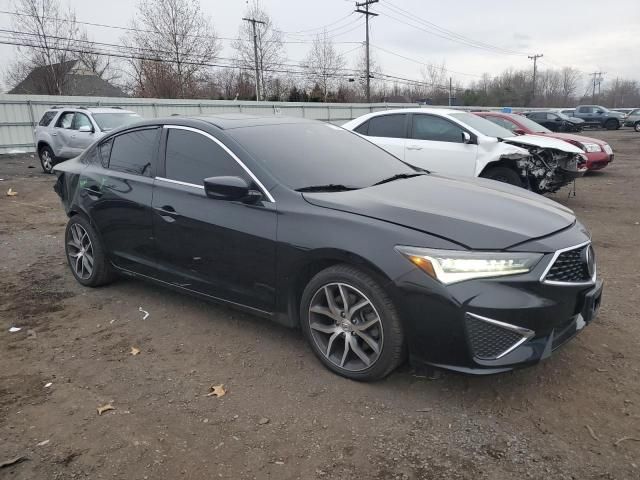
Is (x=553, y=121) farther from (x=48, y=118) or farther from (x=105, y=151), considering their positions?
(x=105, y=151)

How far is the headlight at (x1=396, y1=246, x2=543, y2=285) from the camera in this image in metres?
2.65

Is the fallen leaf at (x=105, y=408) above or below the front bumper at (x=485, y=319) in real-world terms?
below

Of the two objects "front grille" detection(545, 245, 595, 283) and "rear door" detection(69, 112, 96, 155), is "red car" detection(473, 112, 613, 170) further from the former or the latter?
"rear door" detection(69, 112, 96, 155)

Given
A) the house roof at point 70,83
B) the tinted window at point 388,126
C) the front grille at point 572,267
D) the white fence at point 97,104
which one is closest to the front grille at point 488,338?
the front grille at point 572,267

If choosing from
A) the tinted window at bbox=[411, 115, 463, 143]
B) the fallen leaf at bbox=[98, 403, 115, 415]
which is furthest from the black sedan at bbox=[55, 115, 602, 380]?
the tinted window at bbox=[411, 115, 463, 143]

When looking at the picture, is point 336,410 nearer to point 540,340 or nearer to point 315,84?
point 540,340

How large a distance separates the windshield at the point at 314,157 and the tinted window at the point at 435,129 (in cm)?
421

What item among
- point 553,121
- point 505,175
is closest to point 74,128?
point 505,175

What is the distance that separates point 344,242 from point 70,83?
3930 cm

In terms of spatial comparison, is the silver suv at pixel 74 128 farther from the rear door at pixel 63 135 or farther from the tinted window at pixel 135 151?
the tinted window at pixel 135 151

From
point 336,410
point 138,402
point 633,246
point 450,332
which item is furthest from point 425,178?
point 633,246

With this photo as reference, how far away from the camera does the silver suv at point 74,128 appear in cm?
1262

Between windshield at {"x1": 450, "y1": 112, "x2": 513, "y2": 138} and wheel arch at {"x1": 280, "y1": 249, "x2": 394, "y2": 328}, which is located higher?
windshield at {"x1": 450, "y1": 112, "x2": 513, "y2": 138}

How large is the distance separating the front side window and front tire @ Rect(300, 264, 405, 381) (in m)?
12.4
